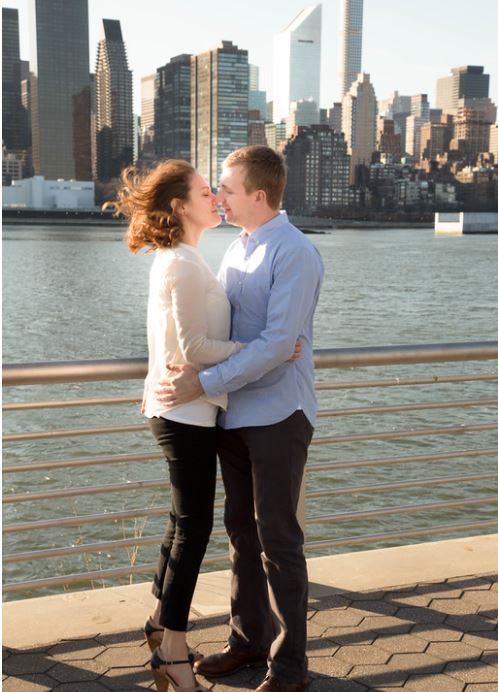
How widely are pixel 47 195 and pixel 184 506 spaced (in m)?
120

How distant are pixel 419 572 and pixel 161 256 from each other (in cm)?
174

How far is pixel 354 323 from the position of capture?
96.0 ft

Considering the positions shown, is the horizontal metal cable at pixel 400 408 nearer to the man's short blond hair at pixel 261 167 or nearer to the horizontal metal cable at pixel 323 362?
the horizontal metal cable at pixel 323 362

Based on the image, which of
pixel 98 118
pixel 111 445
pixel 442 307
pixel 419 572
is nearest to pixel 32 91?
pixel 98 118

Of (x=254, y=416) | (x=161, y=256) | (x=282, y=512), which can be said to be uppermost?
(x=161, y=256)

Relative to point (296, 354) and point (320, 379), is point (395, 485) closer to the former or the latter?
point (296, 354)

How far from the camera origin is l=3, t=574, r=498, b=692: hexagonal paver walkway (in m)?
2.70

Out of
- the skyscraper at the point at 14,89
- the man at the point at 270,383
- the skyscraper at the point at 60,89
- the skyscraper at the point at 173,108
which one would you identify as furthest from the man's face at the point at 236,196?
the skyscraper at the point at 60,89

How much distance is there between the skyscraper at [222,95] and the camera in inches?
4707

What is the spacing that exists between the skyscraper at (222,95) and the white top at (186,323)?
118 m

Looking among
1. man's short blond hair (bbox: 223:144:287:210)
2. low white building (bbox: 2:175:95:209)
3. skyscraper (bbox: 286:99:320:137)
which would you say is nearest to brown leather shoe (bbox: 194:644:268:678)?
man's short blond hair (bbox: 223:144:287:210)

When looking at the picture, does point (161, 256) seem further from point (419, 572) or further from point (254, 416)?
point (419, 572)

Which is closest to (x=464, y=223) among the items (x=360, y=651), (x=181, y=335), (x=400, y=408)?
(x=400, y=408)

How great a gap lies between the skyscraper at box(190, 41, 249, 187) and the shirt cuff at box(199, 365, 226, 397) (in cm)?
11772
